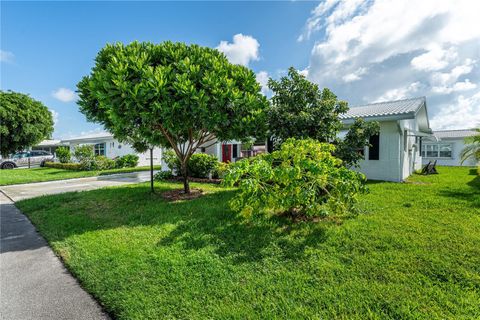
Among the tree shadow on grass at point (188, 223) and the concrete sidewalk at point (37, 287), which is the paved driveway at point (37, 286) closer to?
the concrete sidewalk at point (37, 287)

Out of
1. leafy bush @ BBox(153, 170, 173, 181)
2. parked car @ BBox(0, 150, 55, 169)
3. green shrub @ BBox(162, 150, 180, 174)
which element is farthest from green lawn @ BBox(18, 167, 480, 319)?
parked car @ BBox(0, 150, 55, 169)

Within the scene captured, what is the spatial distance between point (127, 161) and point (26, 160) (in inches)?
592

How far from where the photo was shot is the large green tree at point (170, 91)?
6.22 metres

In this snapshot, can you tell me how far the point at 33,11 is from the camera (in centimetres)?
851

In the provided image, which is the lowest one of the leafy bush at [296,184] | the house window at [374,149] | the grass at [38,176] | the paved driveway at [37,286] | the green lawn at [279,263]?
the paved driveway at [37,286]

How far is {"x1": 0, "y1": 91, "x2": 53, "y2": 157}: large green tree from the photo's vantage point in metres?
15.5

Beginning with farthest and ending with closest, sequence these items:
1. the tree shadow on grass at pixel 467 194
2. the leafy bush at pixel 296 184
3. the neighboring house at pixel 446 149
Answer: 1. the neighboring house at pixel 446 149
2. the tree shadow on grass at pixel 467 194
3. the leafy bush at pixel 296 184

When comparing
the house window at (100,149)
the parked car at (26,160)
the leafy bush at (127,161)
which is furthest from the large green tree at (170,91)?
the parked car at (26,160)

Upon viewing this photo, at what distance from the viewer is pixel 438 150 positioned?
2555cm

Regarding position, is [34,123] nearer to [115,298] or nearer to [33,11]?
[33,11]

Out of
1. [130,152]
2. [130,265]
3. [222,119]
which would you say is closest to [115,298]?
[130,265]

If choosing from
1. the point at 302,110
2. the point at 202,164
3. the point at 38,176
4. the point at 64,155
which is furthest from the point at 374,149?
the point at 64,155

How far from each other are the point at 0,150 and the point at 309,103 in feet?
68.1

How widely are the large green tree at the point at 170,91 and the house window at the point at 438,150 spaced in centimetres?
2648
